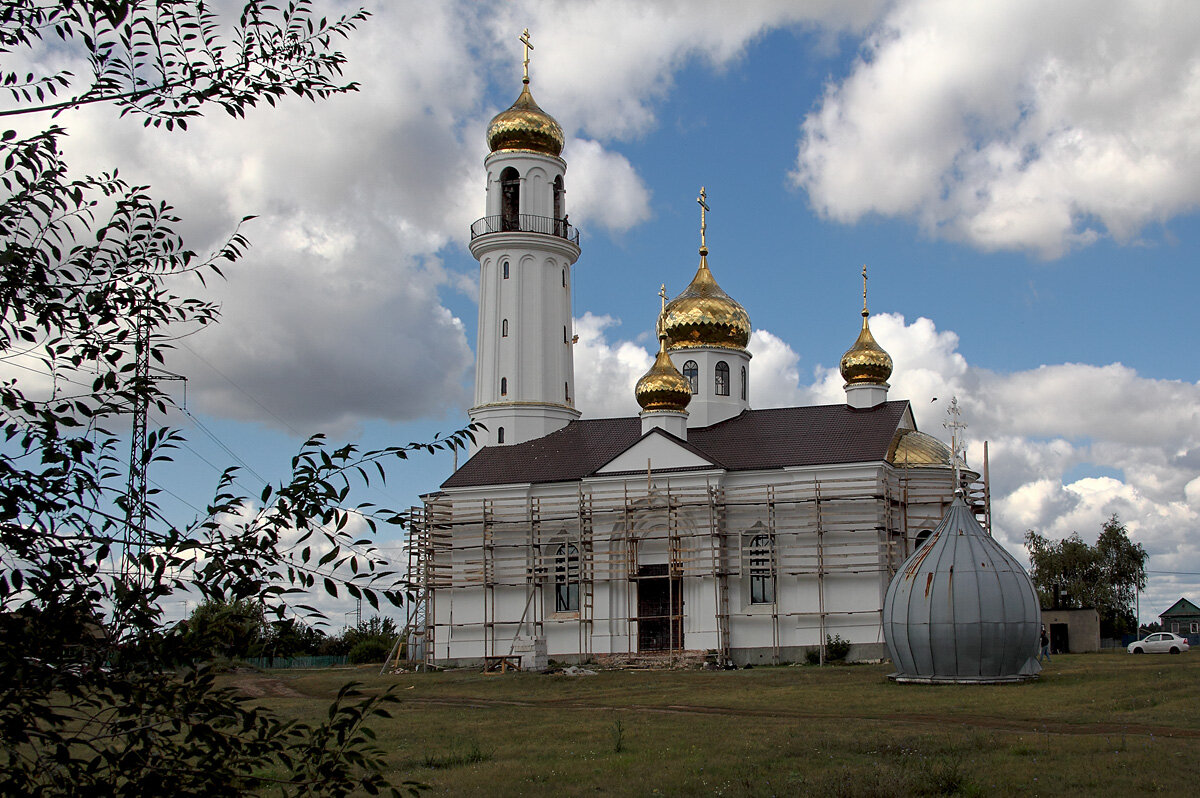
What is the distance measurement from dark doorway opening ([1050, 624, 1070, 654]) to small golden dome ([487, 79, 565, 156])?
24.3 meters

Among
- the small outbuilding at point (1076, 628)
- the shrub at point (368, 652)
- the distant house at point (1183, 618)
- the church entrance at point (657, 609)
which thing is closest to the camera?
the church entrance at point (657, 609)

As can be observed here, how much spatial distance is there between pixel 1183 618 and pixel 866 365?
43772 millimetres

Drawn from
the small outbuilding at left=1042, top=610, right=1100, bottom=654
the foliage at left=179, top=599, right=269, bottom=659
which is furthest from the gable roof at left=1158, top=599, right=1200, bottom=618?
the foliage at left=179, top=599, right=269, bottom=659

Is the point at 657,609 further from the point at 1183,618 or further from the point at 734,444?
the point at 1183,618

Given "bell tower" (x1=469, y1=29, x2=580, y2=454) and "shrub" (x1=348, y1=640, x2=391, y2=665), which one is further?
"shrub" (x1=348, y1=640, x2=391, y2=665)

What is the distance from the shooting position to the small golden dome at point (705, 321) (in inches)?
1571

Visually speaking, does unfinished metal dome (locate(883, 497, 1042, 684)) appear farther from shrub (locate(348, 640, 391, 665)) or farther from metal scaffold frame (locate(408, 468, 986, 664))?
shrub (locate(348, 640, 391, 665))

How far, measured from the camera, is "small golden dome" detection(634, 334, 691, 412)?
119 ft

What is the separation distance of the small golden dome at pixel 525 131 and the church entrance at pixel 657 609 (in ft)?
51.1

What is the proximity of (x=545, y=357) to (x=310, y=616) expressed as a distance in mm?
34442

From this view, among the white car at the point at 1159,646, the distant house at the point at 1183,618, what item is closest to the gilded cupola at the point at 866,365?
the white car at the point at 1159,646

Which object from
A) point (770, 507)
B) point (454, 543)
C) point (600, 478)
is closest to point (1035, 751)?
point (770, 507)

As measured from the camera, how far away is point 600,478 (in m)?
35.3

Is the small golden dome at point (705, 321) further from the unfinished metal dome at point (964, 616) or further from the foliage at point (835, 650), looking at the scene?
the unfinished metal dome at point (964, 616)
